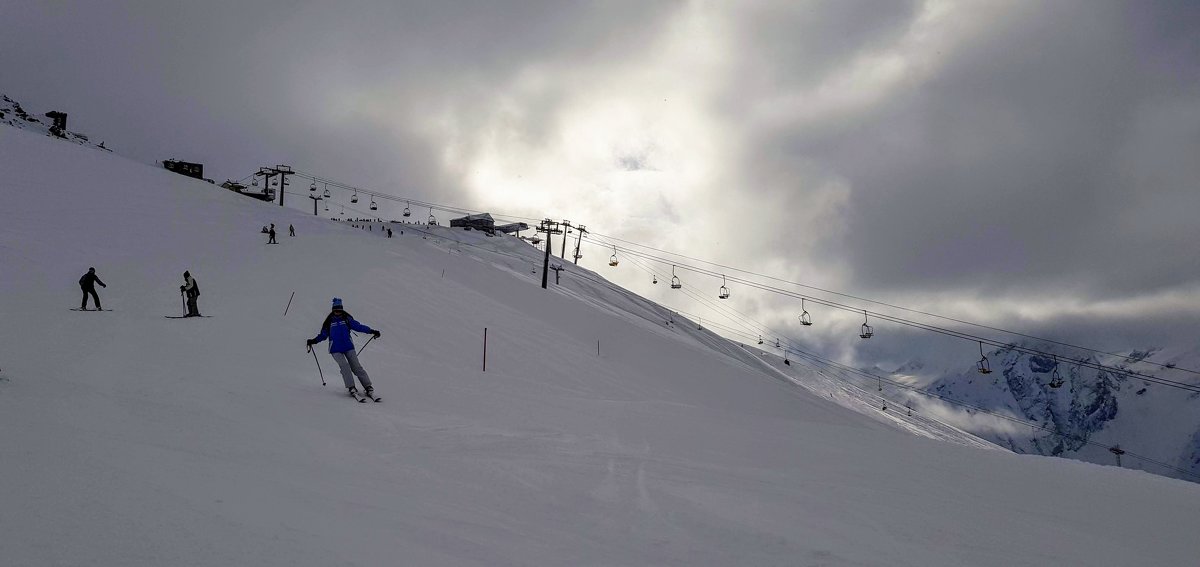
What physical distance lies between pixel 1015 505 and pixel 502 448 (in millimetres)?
6532

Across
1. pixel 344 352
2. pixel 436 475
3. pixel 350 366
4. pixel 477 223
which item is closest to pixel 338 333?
pixel 344 352

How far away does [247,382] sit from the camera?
11.0 meters

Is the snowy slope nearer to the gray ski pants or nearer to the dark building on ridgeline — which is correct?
the gray ski pants

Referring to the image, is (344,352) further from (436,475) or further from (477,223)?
(477,223)

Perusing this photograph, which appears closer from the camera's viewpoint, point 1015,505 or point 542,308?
point 1015,505

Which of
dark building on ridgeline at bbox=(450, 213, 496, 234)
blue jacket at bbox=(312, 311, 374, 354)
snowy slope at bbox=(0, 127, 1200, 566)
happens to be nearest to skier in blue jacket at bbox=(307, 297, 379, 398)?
blue jacket at bbox=(312, 311, 374, 354)

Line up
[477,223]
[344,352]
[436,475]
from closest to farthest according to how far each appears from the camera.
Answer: [436,475] < [344,352] < [477,223]

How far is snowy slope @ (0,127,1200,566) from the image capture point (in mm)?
4008

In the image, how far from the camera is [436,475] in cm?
662

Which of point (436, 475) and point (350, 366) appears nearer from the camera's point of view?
point (436, 475)

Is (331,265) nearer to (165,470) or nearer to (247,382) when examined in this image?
(247,382)

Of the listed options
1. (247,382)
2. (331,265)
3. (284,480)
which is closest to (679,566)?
(284,480)


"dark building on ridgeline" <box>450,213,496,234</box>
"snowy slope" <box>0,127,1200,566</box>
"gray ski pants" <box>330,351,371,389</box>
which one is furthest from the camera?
"dark building on ridgeline" <box>450,213,496,234</box>

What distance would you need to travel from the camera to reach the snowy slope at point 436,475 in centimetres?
401
